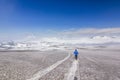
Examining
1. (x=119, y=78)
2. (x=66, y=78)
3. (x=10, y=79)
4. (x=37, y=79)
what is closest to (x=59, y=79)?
(x=66, y=78)

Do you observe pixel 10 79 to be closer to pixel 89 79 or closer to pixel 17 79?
pixel 17 79

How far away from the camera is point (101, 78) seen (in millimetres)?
10797

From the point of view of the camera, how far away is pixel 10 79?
10.0 m

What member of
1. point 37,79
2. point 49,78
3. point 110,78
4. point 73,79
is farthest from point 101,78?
point 37,79

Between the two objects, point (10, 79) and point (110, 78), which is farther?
point (110, 78)

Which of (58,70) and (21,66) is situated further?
(21,66)

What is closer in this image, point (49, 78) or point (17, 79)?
point (17, 79)

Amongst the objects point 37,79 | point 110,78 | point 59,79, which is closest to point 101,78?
point 110,78

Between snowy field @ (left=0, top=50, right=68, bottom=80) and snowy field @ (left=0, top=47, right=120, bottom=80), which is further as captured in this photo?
snowy field @ (left=0, top=50, right=68, bottom=80)

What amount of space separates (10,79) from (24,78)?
1.25 metres

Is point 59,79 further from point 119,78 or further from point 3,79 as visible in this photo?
point 119,78

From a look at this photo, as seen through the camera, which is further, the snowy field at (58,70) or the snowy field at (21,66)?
the snowy field at (21,66)

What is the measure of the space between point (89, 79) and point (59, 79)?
2945 mm

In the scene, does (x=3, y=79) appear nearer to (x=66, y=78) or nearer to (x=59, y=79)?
(x=59, y=79)
